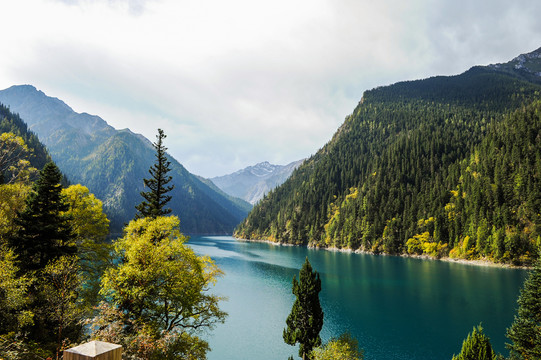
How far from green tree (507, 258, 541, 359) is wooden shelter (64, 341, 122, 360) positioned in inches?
1396

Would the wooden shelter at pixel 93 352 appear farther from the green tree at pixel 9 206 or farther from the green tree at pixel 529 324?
the green tree at pixel 529 324

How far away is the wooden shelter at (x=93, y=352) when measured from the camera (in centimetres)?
461

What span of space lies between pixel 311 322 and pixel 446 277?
7860cm

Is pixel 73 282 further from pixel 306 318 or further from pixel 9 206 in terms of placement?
pixel 306 318

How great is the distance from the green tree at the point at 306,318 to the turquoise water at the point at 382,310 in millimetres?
9322

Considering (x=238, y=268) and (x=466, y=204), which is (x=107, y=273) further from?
(x=466, y=204)

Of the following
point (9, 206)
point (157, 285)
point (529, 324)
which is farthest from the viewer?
point (9, 206)

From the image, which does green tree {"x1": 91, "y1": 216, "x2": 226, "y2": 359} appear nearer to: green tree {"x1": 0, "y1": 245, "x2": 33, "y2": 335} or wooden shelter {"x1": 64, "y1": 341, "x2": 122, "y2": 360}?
green tree {"x1": 0, "y1": 245, "x2": 33, "y2": 335}

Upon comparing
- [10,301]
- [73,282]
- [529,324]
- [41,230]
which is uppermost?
[41,230]

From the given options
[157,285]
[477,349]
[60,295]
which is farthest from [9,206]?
[477,349]

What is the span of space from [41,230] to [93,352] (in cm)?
3216

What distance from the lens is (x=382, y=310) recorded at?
57000mm

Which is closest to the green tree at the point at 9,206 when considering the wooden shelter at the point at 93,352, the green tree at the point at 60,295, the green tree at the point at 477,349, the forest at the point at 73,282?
the forest at the point at 73,282

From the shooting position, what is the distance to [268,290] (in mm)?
74688
